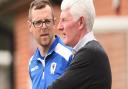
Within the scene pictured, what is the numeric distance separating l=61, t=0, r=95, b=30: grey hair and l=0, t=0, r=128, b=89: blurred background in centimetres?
472

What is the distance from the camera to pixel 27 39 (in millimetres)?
13719

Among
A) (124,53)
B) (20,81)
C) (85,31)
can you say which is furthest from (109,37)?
(85,31)

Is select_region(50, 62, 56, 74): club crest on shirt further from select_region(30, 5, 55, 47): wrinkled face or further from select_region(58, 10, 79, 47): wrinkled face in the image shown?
select_region(58, 10, 79, 47): wrinkled face

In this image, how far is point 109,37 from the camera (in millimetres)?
9977

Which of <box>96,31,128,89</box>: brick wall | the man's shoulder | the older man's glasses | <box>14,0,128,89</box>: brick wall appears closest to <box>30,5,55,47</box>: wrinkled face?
the older man's glasses

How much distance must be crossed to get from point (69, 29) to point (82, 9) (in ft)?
0.53

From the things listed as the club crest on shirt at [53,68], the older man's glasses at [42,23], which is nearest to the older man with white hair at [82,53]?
the older man's glasses at [42,23]

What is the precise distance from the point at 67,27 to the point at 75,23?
0.06 metres

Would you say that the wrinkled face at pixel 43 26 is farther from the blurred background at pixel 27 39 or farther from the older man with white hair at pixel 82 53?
the blurred background at pixel 27 39

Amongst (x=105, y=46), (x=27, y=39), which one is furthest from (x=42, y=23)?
(x=27, y=39)

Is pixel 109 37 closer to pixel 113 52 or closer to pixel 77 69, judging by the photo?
pixel 113 52

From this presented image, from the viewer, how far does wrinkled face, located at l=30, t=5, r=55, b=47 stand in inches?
211

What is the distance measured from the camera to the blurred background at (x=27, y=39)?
9812mm

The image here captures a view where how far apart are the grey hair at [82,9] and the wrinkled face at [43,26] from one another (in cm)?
56
